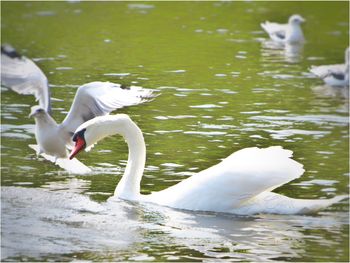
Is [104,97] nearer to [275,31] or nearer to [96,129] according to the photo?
[96,129]

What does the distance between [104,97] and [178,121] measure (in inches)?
97.2

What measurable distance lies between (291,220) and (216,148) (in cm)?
288

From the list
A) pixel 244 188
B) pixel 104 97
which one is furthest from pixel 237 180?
pixel 104 97

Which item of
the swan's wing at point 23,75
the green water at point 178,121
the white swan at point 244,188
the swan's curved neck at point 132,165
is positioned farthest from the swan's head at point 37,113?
the white swan at point 244,188

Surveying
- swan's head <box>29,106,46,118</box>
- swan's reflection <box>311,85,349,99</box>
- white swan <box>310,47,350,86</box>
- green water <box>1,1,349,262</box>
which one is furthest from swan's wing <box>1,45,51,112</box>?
white swan <box>310,47,350,86</box>

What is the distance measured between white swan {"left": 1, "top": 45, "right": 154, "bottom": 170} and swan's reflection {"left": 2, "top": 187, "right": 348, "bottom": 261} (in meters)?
1.44

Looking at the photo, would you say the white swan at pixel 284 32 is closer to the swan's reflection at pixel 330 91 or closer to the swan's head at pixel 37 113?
the swan's reflection at pixel 330 91

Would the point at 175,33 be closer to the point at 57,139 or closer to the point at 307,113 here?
the point at 307,113

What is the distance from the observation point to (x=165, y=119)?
46.6 ft

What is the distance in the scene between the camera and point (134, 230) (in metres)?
9.63

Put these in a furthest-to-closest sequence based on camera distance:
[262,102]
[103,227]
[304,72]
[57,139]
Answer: [304,72] → [262,102] → [57,139] → [103,227]

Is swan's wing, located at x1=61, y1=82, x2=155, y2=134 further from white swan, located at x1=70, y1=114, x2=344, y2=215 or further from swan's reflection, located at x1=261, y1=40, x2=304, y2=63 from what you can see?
swan's reflection, located at x1=261, y1=40, x2=304, y2=63

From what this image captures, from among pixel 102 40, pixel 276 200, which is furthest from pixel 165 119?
pixel 102 40

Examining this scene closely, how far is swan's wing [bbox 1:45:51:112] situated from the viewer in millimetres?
12578
